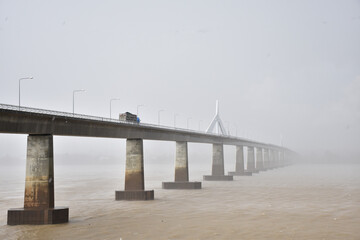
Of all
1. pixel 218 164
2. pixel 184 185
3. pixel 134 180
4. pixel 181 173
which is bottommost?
pixel 184 185

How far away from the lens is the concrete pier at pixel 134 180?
71.0 metres

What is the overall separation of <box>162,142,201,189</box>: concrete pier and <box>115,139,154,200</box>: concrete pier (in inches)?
875

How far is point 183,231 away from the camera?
44.9 metres

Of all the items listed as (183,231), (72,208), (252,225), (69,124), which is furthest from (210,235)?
(72,208)

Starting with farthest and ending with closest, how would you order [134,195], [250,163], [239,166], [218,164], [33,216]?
[250,163] → [239,166] → [218,164] → [134,195] → [33,216]

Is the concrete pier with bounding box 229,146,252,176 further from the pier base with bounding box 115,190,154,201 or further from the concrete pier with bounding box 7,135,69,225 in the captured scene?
the concrete pier with bounding box 7,135,69,225

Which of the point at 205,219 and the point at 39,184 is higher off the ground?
the point at 39,184

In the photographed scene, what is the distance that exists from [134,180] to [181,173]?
2443cm

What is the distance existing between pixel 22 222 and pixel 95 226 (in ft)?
20.5

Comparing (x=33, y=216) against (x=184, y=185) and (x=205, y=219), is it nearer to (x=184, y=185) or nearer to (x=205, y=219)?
(x=205, y=219)

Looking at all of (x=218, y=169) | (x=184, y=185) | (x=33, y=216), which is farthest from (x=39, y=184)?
(x=218, y=169)

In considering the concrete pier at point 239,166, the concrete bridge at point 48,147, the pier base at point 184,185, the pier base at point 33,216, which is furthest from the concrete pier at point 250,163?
the pier base at point 33,216

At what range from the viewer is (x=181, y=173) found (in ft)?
314

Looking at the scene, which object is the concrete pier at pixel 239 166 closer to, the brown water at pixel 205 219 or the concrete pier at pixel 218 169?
the concrete pier at pixel 218 169
